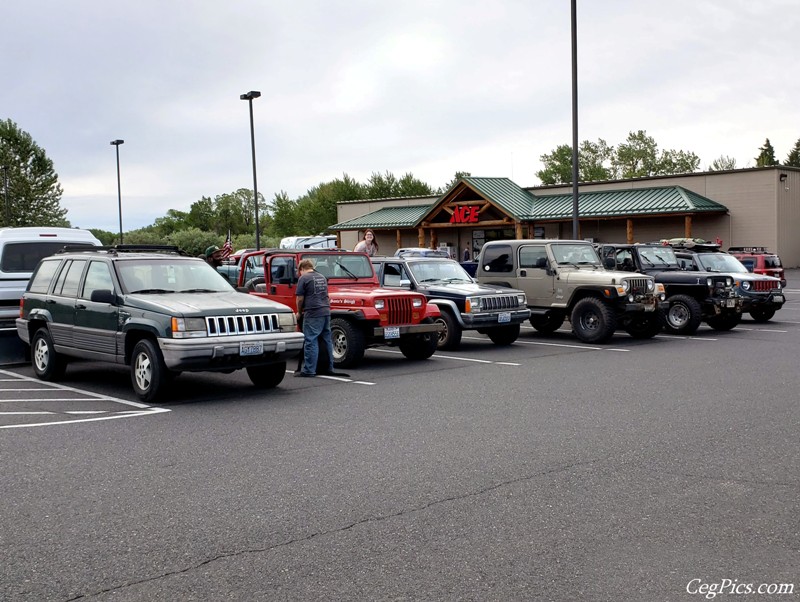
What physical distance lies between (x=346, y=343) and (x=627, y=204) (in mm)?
30658

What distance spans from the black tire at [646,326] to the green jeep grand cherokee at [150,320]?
9217 mm

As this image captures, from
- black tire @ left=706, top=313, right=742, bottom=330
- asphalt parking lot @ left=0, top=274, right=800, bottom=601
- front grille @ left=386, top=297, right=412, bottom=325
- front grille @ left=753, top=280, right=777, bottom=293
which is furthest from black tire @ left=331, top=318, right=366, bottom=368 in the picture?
front grille @ left=753, top=280, right=777, bottom=293

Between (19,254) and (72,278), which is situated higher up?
(19,254)

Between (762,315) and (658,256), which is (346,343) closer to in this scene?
(658,256)

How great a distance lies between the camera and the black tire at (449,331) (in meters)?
15.2

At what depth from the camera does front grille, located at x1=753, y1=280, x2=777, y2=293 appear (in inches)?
770

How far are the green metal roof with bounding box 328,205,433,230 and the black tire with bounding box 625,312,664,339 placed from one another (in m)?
31.4

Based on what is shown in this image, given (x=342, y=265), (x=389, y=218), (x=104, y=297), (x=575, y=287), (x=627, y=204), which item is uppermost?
(x=389, y=218)

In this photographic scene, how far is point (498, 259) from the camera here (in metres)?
18.0

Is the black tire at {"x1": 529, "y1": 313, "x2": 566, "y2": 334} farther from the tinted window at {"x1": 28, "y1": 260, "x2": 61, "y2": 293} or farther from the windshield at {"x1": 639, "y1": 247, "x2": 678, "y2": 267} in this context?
the tinted window at {"x1": 28, "y1": 260, "x2": 61, "y2": 293}

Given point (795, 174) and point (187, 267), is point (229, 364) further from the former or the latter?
point (795, 174)

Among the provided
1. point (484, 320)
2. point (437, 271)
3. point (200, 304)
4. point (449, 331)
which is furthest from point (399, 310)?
point (200, 304)

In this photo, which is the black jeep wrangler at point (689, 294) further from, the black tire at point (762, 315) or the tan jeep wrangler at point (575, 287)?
the black tire at point (762, 315)

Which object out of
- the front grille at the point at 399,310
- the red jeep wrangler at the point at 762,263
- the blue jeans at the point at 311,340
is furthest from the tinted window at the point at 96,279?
the red jeep wrangler at the point at 762,263
